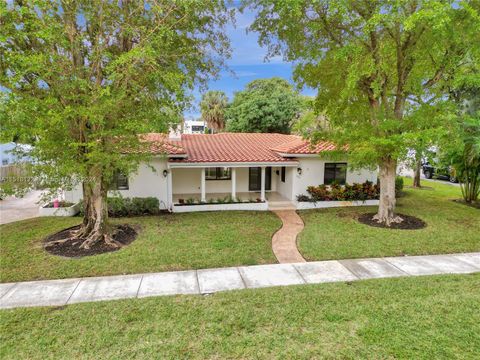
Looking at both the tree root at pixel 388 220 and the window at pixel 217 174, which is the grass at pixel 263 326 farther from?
the window at pixel 217 174

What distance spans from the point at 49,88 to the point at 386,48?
11028mm

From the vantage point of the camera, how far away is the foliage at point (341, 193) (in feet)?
52.0

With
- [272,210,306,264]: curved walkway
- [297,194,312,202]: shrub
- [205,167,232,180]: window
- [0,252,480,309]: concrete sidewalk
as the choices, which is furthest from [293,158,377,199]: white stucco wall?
[0,252,480,309]: concrete sidewalk

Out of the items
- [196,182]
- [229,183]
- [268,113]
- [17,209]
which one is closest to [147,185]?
[196,182]

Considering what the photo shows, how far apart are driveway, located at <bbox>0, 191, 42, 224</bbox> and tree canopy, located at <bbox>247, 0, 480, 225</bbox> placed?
485 inches

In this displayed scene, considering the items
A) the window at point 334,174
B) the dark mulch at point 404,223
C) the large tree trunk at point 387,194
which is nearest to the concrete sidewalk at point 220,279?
the dark mulch at point 404,223

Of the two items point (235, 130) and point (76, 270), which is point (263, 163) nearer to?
point (76, 270)

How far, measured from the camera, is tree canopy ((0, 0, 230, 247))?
800cm

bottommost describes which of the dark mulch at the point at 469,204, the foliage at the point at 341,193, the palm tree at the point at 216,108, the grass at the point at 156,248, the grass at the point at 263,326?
the grass at the point at 263,326

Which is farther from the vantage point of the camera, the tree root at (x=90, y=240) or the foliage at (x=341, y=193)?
the foliage at (x=341, y=193)

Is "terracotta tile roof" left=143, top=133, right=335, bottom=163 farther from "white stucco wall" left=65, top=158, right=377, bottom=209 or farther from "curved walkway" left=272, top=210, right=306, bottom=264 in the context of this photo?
"curved walkway" left=272, top=210, right=306, bottom=264

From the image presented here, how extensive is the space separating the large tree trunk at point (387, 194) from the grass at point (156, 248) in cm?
445

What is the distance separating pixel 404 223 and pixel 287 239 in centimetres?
544

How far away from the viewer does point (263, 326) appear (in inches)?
211
